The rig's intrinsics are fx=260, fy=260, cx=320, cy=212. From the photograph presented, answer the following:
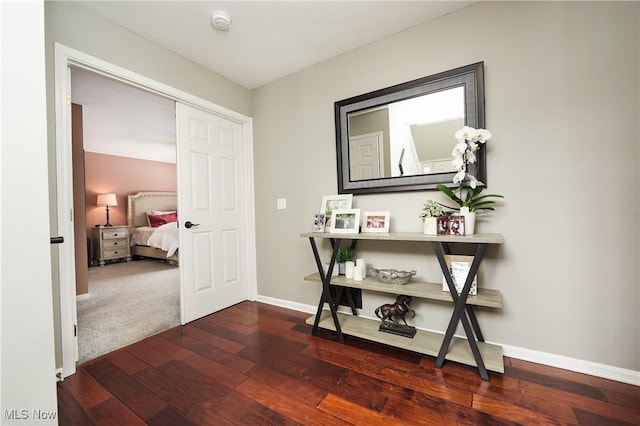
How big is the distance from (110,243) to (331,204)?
5311 mm

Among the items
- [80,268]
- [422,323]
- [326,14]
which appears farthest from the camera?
[80,268]

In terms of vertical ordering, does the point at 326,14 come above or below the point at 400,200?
above

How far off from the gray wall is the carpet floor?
19.4 inches

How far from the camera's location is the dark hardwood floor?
4.03 ft

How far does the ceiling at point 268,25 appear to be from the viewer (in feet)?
5.78

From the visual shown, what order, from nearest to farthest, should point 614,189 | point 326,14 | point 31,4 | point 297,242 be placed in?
1. point 31,4
2. point 614,189
3. point 326,14
4. point 297,242

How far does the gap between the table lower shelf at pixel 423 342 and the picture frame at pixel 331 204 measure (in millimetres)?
760

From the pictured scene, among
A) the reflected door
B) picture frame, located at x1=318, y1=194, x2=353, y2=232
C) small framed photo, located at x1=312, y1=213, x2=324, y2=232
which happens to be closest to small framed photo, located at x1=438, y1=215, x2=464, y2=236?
the reflected door

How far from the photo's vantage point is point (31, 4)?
757mm

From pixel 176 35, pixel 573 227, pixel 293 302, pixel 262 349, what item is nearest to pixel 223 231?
pixel 293 302

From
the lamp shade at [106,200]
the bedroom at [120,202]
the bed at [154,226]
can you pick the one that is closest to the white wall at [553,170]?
the bedroom at [120,202]

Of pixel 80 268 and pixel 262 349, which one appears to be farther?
pixel 80 268

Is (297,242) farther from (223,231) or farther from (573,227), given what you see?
(573,227)

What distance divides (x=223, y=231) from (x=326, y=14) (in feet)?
6.84
